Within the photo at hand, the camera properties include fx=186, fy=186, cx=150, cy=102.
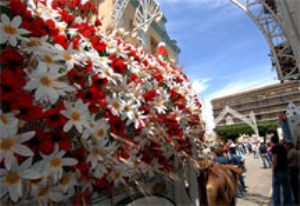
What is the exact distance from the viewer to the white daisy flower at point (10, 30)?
1.97 ft

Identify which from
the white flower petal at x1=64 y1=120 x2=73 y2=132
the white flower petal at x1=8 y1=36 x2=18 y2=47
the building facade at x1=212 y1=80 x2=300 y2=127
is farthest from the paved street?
the building facade at x1=212 y1=80 x2=300 y2=127

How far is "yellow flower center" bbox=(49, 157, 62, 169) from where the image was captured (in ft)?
2.11

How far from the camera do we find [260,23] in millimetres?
9391

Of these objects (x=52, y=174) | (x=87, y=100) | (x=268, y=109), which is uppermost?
(x=268, y=109)

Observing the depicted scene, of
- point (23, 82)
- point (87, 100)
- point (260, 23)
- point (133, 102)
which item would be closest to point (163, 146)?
point (133, 102)

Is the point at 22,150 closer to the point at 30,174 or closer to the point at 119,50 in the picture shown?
the point at 30,174

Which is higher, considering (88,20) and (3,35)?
(88,20)

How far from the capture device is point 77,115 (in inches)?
27.9

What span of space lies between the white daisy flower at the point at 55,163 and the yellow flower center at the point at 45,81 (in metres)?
0.22

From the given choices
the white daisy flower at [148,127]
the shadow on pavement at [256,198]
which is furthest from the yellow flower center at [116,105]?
the shadow on pavement at [256,198]

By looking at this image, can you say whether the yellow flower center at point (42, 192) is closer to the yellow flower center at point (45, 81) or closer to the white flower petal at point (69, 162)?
the white flower petal at point (69, 162)

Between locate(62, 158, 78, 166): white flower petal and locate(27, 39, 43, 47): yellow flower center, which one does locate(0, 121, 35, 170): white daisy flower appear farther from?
locate(27, 39, 43, 47): yellow flower center

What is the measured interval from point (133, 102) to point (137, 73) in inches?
7.9

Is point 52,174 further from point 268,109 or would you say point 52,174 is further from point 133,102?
point 268,109
